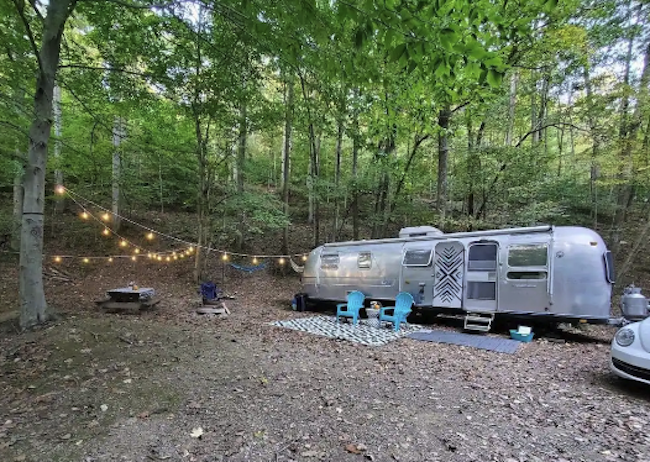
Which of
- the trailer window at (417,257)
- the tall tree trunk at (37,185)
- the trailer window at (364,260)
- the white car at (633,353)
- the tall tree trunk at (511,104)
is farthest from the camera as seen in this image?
the tall tree trunk at (511,104)

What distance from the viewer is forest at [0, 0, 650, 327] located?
3023 mm

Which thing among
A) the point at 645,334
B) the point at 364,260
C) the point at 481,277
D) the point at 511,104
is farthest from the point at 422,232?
the point at 511,104

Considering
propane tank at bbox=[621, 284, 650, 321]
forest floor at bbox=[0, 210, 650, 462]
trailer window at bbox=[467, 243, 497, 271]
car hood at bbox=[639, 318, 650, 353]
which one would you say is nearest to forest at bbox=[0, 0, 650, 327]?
forest floor at bbox=[0, 210, 650, 462]

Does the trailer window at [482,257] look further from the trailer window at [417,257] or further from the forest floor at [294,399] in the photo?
the forest floor at [294,399]

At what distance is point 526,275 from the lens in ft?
22.0

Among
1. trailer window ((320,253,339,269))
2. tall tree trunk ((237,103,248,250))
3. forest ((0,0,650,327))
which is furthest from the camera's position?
tall tree trunk ((237,103,248,250))

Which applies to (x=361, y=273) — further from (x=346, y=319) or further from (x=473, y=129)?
(x=473, y=129)

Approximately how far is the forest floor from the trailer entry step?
1.00 meters

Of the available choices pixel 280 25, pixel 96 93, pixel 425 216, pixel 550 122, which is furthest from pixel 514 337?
pixel 96 93

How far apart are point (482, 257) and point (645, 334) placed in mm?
3731

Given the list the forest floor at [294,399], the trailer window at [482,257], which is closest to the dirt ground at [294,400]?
the forest floor at [294,399]

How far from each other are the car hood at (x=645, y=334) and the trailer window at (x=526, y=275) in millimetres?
2739

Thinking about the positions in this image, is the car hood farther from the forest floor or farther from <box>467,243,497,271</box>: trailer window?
<box>467,243,497,271</box>: trailer window

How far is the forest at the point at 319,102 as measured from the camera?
302cm
